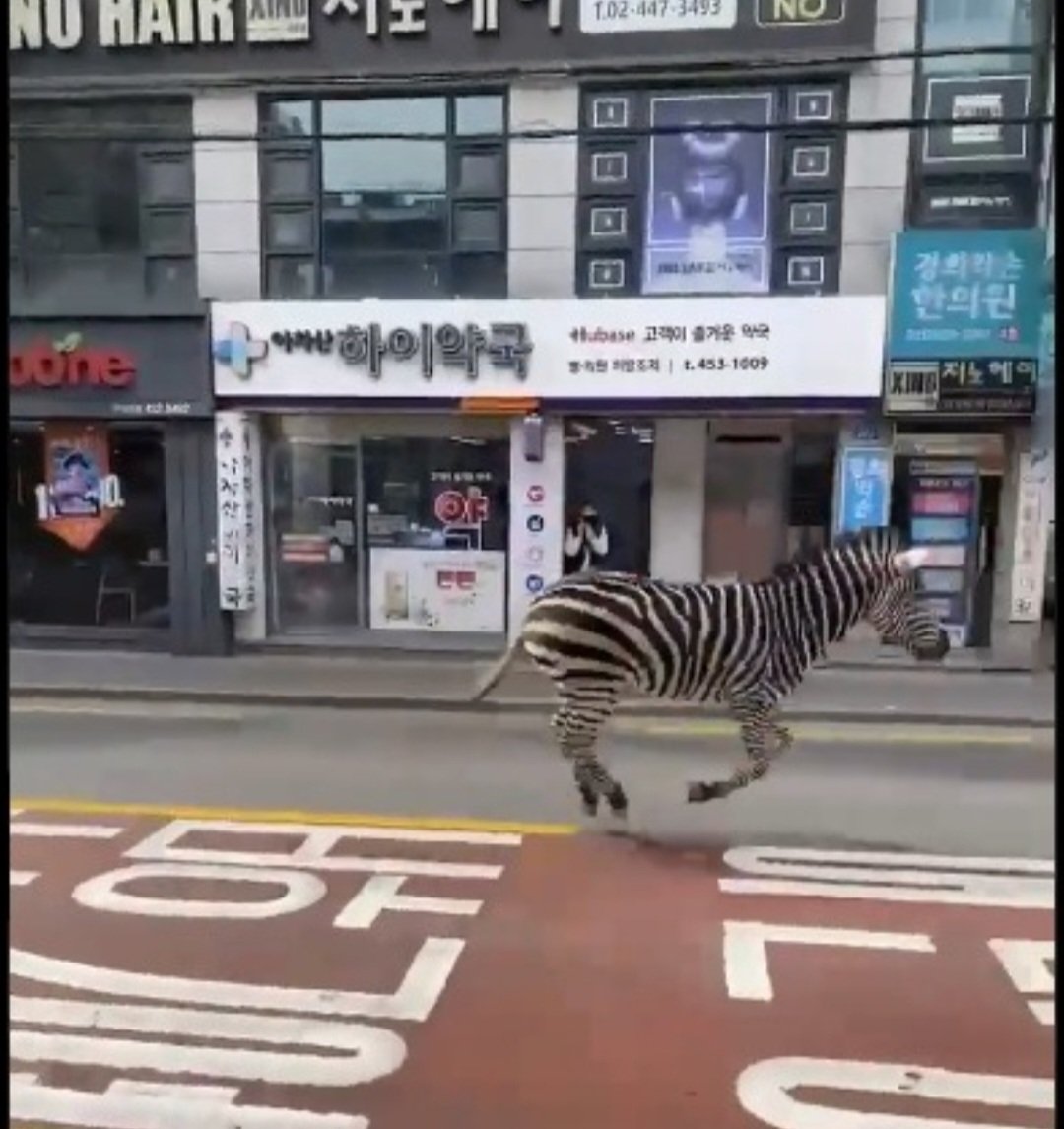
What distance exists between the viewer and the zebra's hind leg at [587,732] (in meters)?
4.39

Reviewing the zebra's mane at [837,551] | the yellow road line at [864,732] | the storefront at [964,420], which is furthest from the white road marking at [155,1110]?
the storefront at [964,420]

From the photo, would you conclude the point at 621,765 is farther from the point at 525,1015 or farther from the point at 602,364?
the point at 602,364

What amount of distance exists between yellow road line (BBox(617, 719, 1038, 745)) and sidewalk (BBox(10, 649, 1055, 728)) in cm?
10

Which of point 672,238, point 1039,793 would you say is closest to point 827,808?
point 1039,793

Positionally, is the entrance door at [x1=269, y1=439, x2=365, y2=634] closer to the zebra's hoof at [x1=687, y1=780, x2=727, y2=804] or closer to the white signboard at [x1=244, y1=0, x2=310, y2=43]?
the white signboard at [x1=244, y1=0, x2=310, y2=43]

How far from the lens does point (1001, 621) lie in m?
6.86

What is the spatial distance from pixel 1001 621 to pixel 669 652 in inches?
141

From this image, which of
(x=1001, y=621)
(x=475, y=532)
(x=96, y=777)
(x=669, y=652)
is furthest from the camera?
(x=475, y=532)

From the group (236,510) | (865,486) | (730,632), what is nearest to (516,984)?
(730,632)

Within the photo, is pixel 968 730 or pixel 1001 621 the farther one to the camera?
pixel 1001 621

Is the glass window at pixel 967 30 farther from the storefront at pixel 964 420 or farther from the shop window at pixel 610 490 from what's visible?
the shop window at pixel 610 490

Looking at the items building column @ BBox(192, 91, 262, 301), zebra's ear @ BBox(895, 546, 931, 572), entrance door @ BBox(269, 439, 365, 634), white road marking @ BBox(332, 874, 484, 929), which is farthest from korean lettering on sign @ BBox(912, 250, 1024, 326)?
white road marking @ BBox(332, 874, 484, 929)

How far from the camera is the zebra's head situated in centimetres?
421

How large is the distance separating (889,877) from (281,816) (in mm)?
2471
